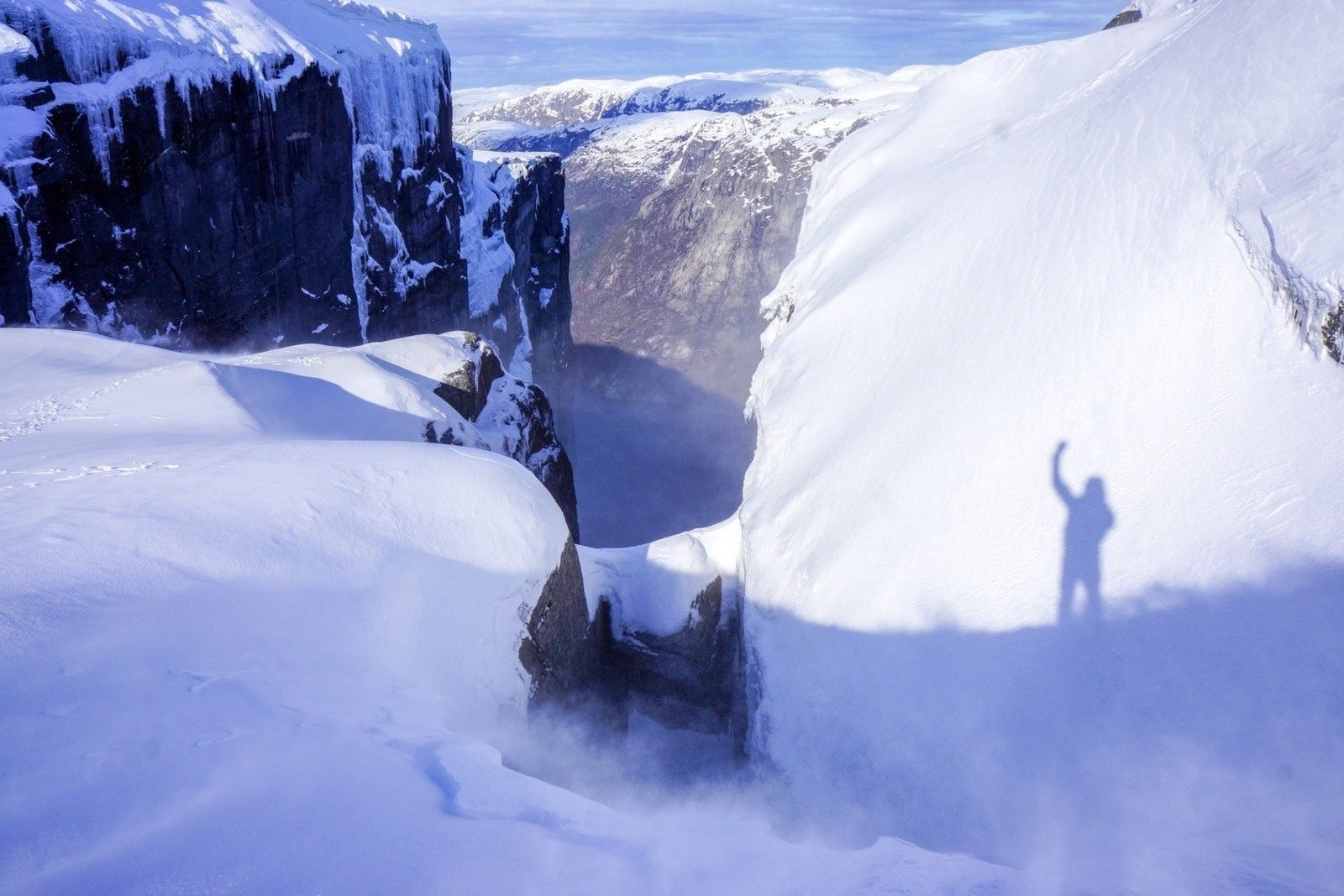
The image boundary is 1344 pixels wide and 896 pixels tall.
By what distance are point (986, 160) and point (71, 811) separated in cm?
1092

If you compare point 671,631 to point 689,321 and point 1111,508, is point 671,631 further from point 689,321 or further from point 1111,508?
point 689,321

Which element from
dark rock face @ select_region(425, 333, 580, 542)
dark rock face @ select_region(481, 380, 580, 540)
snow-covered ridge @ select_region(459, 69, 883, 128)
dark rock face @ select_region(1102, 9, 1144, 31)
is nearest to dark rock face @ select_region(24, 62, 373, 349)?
dark rock face @ select_region(425, 333, 580, 542)

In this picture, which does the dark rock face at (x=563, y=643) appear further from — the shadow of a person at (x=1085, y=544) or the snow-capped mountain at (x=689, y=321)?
the snow-capped mountain at (x=689, y=321)

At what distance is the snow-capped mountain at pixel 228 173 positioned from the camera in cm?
1202

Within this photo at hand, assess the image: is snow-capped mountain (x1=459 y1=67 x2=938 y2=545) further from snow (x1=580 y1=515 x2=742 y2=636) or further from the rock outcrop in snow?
the rock outcrop in snow

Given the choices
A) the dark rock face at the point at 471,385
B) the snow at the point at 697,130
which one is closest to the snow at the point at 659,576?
the dark rock face at the point at 471,385

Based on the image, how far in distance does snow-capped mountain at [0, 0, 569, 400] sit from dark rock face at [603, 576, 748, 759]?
35.8ft

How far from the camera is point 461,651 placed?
17.3 ft

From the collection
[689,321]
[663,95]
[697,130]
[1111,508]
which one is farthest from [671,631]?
[663,95]

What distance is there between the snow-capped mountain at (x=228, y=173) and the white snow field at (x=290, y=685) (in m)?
6.71

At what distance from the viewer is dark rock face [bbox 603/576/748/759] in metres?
8.69

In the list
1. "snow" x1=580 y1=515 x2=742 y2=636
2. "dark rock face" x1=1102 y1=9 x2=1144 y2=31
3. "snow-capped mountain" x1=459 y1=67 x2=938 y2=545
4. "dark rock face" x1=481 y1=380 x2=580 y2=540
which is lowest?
"snow-capped mountain" x1=459 y1=67 x2=938 y2=545

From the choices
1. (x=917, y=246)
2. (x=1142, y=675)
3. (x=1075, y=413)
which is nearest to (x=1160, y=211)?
(x=1075, y=413)

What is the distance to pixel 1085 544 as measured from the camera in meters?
4.96
